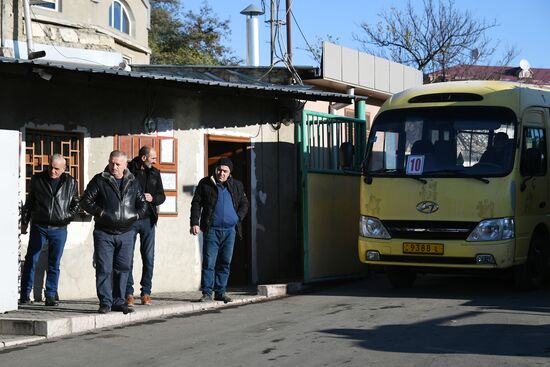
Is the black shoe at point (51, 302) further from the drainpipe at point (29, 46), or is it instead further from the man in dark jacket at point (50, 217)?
the drainpipe at point (29, 46)

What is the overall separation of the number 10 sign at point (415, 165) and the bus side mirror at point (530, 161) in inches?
52.3

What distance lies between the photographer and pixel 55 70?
1123cm

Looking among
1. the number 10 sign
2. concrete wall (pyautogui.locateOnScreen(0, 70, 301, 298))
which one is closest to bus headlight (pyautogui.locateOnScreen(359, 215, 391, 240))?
the number 10 sign

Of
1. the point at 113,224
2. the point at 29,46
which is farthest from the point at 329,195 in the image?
the point at 29,46

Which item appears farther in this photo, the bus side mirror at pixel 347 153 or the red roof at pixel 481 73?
the red roof at pixel 481 73

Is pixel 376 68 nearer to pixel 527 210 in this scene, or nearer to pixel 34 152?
pixel 527 210

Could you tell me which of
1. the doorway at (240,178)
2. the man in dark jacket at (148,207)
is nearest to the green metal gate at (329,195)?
the doorway at (240,178)

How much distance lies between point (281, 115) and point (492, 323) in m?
6.81

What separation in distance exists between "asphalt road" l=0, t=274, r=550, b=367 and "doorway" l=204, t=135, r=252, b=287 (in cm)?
261

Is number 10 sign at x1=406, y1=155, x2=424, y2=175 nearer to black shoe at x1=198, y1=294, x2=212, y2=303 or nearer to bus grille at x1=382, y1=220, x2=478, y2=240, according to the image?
bus grille at x1=382, y1=220, x2=478, y2=240

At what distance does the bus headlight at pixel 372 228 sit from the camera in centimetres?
1288

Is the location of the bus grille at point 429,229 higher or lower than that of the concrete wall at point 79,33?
lower

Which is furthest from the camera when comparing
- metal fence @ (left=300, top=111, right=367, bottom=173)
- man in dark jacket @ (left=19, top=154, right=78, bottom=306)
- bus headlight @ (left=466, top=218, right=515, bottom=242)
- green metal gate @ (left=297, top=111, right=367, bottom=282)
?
metal fence @ (left=300, top=111, right=367, bottom=173)

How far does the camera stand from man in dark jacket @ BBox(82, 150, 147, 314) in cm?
1084
